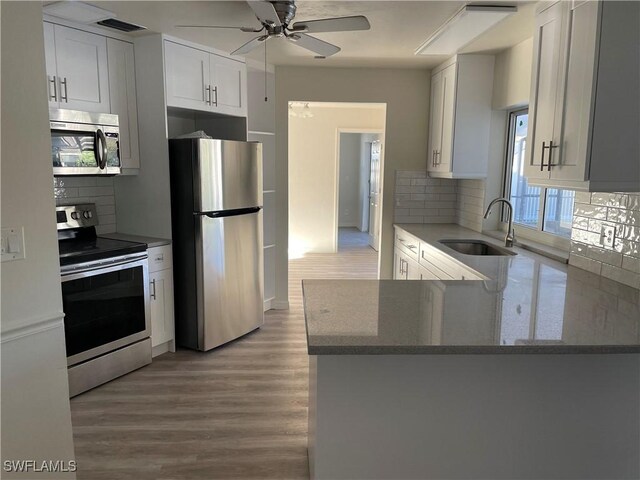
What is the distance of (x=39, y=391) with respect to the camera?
180 cm

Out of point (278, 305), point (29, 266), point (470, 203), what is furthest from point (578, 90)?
point (278, 305)

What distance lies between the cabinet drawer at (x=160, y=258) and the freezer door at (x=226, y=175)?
0.39 metres

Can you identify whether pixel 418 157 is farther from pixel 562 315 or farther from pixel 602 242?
pixel 562 315

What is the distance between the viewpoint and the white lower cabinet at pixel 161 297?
3.37 meters

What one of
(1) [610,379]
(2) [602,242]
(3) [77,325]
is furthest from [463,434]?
(3) [77,325]

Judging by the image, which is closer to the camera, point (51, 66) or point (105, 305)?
point (51, 66)

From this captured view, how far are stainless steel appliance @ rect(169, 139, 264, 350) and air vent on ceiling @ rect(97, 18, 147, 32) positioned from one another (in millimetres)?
776

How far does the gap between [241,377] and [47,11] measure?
8.44 ft

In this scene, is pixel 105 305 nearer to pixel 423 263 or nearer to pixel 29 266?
pixel 29 266

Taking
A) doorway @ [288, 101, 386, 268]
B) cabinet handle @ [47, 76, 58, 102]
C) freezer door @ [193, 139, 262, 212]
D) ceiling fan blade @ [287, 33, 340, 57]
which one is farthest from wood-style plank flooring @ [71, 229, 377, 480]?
doorway @ [288, 101, 386, 268]

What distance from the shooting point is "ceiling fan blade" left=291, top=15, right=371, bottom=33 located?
235 cm

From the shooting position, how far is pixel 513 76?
11.6 feet

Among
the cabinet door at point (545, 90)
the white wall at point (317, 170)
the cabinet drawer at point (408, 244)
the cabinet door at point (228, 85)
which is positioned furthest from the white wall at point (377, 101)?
the white wall at point (317, 170)

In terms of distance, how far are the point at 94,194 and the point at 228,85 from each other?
1388 mm
